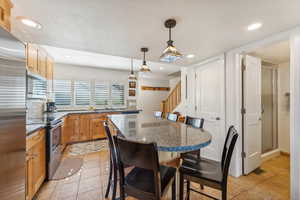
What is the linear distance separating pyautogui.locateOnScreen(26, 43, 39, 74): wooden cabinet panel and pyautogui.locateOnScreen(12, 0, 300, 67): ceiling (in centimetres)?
20

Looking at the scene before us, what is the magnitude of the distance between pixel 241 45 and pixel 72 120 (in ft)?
14.4

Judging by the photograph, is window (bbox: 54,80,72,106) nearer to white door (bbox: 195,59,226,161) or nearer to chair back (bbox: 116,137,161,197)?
white door (bbox: 195,59,226,161)

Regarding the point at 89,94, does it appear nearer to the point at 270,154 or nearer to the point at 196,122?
the point at 196,122

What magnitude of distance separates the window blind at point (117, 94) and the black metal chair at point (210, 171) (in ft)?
14.0

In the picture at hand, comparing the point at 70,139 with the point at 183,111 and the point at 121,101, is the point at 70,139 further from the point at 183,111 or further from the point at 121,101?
the point at 183,111

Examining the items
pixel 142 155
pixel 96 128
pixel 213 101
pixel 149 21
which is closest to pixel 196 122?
pixel 213 101

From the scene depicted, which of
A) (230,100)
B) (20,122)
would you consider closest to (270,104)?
(230,100)

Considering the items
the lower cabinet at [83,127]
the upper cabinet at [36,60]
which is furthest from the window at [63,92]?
the upper cabinet at [36,60]

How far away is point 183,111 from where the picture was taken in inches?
143

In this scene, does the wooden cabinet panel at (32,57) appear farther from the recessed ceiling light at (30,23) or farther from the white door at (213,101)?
the white door at (213,101)

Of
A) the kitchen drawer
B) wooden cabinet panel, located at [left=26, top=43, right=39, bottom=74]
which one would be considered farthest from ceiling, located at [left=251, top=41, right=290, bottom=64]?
wooden cabinet panel, located at [left=26, top=43, right=39, bottom=74]

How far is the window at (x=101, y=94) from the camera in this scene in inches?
199

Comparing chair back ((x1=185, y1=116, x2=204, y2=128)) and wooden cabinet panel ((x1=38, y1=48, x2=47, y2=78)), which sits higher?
wooden cabinet panel ((x1=38, y1=48, x2=47, y2=78))

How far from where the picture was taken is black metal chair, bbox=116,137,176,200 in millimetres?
900
